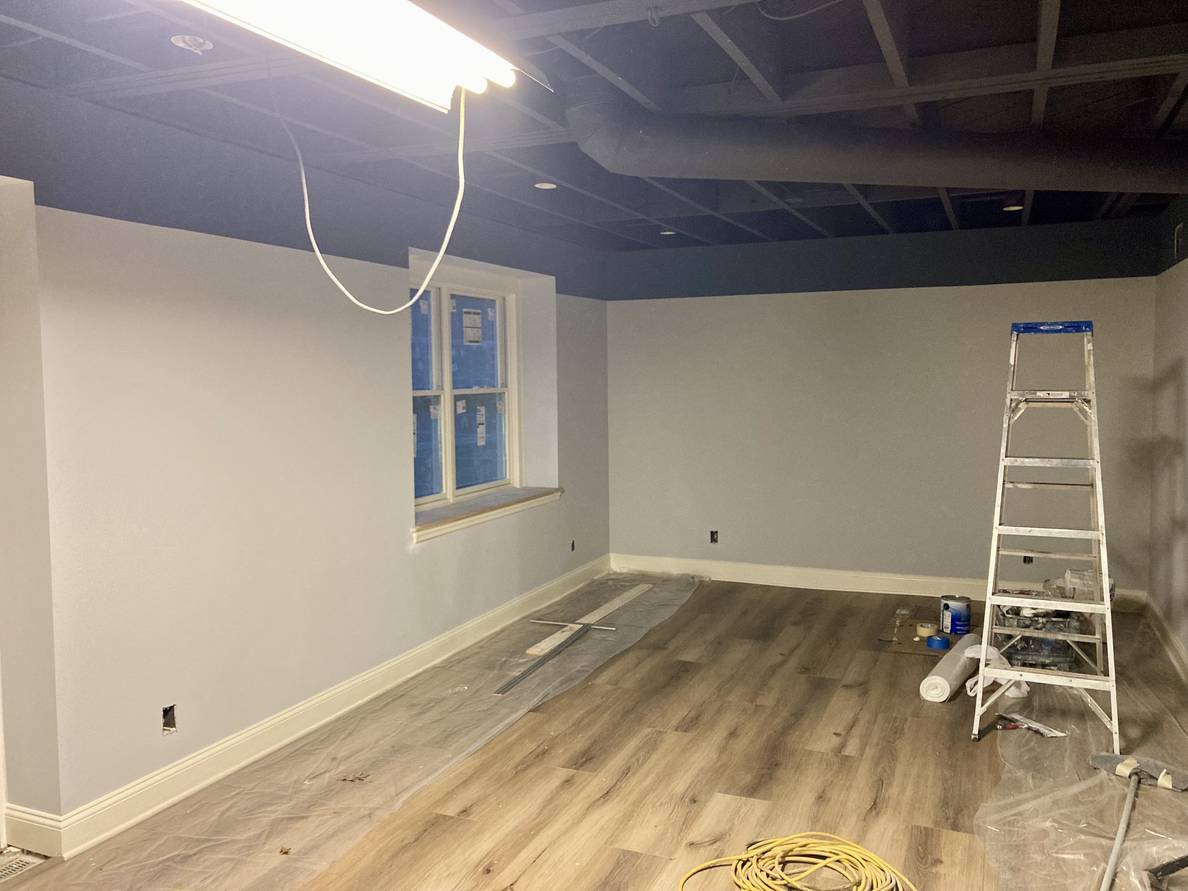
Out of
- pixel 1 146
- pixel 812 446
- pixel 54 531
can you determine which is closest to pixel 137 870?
pixel 54 531

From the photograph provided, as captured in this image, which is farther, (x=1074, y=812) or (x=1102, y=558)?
(x=1102, y=558)

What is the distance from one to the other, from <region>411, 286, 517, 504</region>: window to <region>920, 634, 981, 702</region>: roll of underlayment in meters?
2.70

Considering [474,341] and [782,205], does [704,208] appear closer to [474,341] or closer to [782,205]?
[782,205]

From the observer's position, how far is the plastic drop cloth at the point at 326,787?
115 inches

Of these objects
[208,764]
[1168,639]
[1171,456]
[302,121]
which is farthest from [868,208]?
[208,764]

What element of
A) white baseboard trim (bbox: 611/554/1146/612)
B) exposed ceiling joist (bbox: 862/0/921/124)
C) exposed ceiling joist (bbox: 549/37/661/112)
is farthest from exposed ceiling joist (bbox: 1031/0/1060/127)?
white baseboard trim (bbox: 611/554/1146/612)

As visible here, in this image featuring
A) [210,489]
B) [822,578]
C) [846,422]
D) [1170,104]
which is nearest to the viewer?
[1170,104]

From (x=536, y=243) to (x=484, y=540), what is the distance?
1.89 metres

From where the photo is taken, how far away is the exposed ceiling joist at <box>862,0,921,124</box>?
7.85 ft

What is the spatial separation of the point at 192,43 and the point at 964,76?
223cm

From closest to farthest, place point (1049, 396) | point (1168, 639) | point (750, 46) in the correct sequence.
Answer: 1. point (750, 46)
2. point (1049, 396)
3. point (1168, 639)

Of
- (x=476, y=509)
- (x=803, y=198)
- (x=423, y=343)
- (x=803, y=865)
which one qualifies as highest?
(x=803, y=198)

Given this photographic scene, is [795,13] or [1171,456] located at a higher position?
[795,13]

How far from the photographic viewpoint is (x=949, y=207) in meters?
5.11
